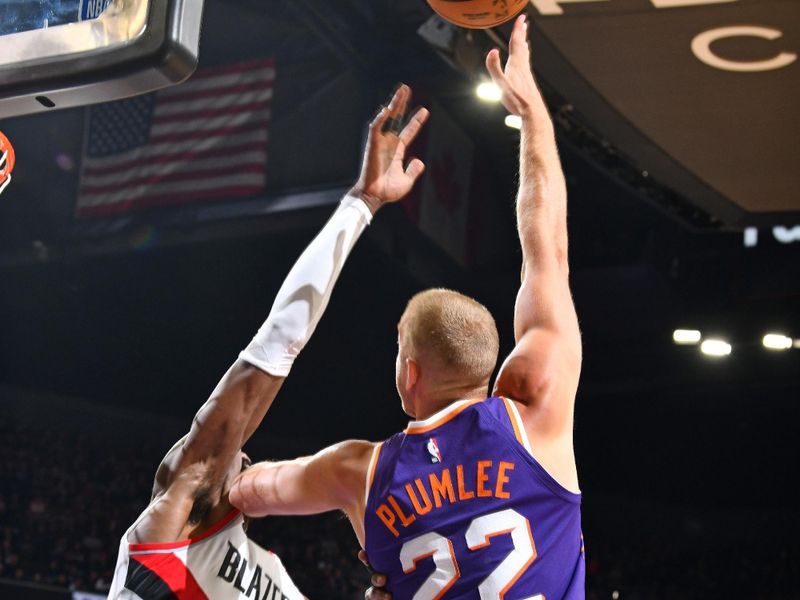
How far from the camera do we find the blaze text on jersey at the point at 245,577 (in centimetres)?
243

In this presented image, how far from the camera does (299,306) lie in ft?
7.68

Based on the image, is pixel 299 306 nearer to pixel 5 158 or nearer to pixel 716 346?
pixel 5 158

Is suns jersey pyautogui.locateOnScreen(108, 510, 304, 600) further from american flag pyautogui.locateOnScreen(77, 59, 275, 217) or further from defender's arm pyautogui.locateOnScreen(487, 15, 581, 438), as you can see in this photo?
american flag pyautogui.locateOnScreen(77, 59, 275, 217)

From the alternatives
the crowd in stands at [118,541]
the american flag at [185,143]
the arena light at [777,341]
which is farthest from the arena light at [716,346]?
the american flag at [185,143]

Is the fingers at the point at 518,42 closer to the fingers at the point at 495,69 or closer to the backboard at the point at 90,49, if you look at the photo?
the fingers at the point at 495,69

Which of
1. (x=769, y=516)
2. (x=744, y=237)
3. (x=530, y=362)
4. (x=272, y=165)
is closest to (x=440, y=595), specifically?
(x=530, y=362)

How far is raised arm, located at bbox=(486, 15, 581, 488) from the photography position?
6.90ft

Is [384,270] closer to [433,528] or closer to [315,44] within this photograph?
[315,44]

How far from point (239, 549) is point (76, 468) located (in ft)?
45.6

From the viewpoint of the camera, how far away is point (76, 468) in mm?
15391

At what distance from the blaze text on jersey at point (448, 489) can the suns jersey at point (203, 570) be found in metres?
0.57

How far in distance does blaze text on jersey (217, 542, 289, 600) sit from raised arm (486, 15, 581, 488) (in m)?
0.82

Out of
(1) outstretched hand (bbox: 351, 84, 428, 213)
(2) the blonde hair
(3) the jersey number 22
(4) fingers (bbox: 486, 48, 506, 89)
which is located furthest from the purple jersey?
(4) fingers (bbox: 486, 48, 506, 89)

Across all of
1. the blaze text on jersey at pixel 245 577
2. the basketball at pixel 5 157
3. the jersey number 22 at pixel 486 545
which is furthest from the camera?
the basketball at pixel 5 157
